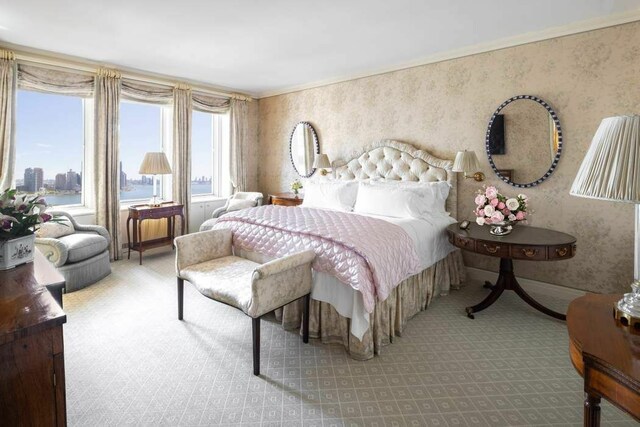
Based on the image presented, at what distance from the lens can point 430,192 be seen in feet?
13.3

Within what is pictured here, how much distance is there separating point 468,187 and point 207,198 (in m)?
4.53

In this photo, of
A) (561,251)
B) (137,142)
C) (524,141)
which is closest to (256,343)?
(561,251)

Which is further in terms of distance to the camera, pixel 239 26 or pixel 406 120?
pixel 406 120

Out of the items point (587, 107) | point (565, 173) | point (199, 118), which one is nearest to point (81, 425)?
point (565, 173)

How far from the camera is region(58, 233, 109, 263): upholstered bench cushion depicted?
150 inches

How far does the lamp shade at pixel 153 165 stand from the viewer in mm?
5012

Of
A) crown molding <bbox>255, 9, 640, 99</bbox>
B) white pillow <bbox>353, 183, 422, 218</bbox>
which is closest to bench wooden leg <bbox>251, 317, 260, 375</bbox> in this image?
white pillow <bbox>353, 183, 422, 218</bbox>

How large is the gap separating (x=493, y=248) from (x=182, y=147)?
4844 mm

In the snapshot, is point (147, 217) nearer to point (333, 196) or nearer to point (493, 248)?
point (333, 196)

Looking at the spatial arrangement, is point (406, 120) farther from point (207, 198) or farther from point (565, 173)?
point (207, 198)

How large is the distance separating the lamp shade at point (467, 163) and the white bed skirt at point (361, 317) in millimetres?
1202

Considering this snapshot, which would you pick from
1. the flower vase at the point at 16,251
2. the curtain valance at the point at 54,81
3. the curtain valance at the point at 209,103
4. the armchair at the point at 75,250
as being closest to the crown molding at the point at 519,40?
the curtain valance at the point at 209,103

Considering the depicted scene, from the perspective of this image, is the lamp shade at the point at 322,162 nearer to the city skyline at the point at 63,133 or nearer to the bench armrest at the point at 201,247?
the bench armrest at the point at 201,247

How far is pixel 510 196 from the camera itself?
393 centimetres
